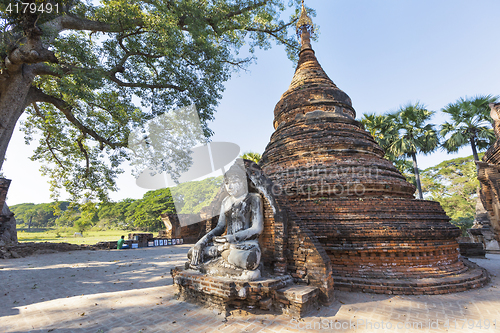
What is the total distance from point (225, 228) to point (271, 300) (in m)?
2.00

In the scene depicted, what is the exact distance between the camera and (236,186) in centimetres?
502

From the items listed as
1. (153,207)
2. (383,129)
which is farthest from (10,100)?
(153,207)

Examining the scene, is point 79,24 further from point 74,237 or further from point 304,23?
point 74,237

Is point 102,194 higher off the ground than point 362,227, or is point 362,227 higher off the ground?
point 102,194

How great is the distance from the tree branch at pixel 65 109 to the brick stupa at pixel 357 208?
24.9 ft

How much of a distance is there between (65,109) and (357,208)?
11.2 meters

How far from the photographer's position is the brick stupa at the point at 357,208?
16.4ft

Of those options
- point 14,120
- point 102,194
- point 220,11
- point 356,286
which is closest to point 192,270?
point 356,286

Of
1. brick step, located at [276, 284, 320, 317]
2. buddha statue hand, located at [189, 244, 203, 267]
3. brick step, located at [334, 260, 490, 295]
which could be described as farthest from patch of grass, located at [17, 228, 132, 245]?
brick step, located at [334, 260, 490, 295]

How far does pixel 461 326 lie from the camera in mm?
3318

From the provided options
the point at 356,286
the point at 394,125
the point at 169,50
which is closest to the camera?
the point at 356,286

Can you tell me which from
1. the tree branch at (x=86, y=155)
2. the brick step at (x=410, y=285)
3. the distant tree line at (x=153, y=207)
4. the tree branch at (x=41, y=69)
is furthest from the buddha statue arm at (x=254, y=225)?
the distant tree line at (x=153, y=207)

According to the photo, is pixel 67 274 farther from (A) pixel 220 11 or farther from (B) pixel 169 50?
(A) pixel 220 11

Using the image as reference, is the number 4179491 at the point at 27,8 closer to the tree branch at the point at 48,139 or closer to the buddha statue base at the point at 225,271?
the tree branch at the point at 48,139
